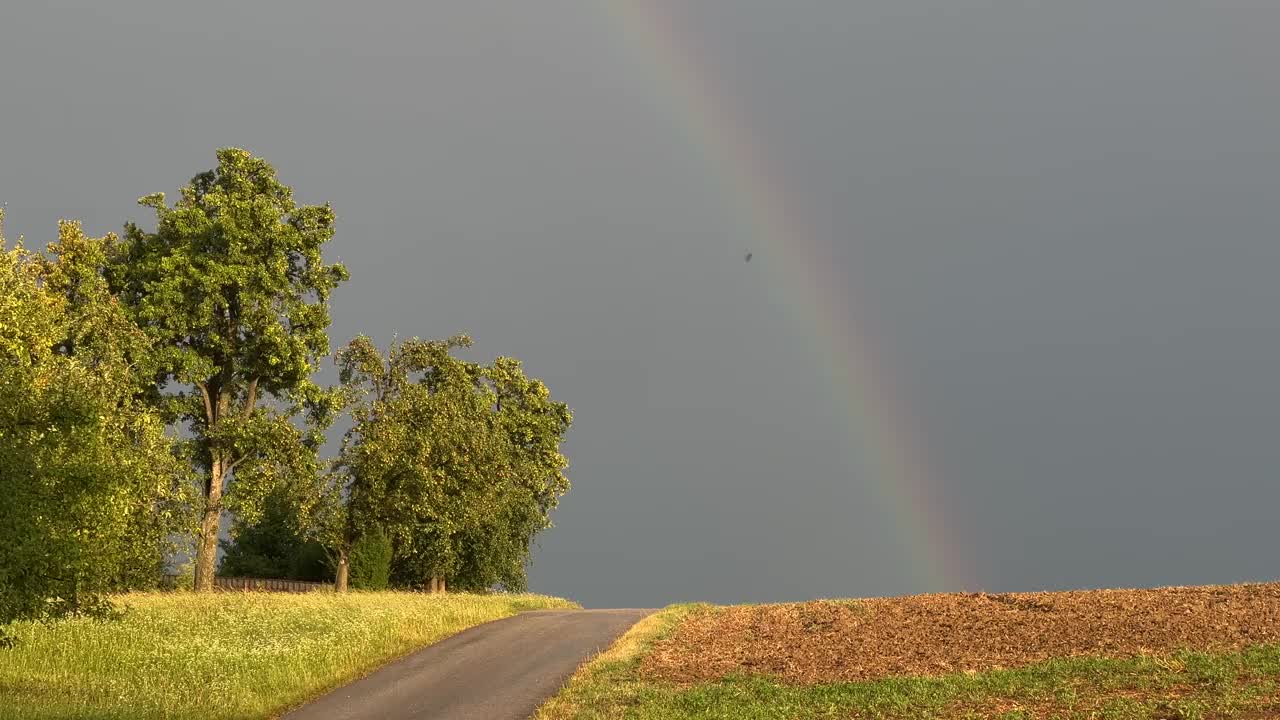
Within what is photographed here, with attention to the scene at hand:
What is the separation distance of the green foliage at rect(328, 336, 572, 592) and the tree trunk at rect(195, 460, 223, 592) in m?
5.41

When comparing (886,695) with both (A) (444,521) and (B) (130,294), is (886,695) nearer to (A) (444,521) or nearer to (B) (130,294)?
(A) (444,521)

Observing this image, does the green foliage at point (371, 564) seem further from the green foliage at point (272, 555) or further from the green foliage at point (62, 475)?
the green foliage at point (62, 475)

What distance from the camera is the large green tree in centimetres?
4953

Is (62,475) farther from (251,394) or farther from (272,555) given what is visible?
(272,555)

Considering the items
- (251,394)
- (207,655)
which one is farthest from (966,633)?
(251,394)

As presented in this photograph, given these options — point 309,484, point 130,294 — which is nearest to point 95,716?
Result: point 309,484

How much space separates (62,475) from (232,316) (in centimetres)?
3139

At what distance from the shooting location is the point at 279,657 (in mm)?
25812

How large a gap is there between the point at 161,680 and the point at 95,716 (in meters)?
3.62

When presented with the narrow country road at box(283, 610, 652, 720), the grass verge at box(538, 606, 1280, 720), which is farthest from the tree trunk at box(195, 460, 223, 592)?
the grass verge at box(538, 606, 1280, 720)

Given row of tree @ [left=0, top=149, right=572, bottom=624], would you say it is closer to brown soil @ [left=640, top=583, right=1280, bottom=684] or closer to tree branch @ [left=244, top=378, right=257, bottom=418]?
tree branch @ [left=244, top=378, right=257, bottom=418]

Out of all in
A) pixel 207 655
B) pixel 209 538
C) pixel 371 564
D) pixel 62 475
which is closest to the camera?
pixel 62 475

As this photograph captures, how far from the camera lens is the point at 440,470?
52.9 metres

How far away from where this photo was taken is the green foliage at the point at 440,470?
52.3 meters
